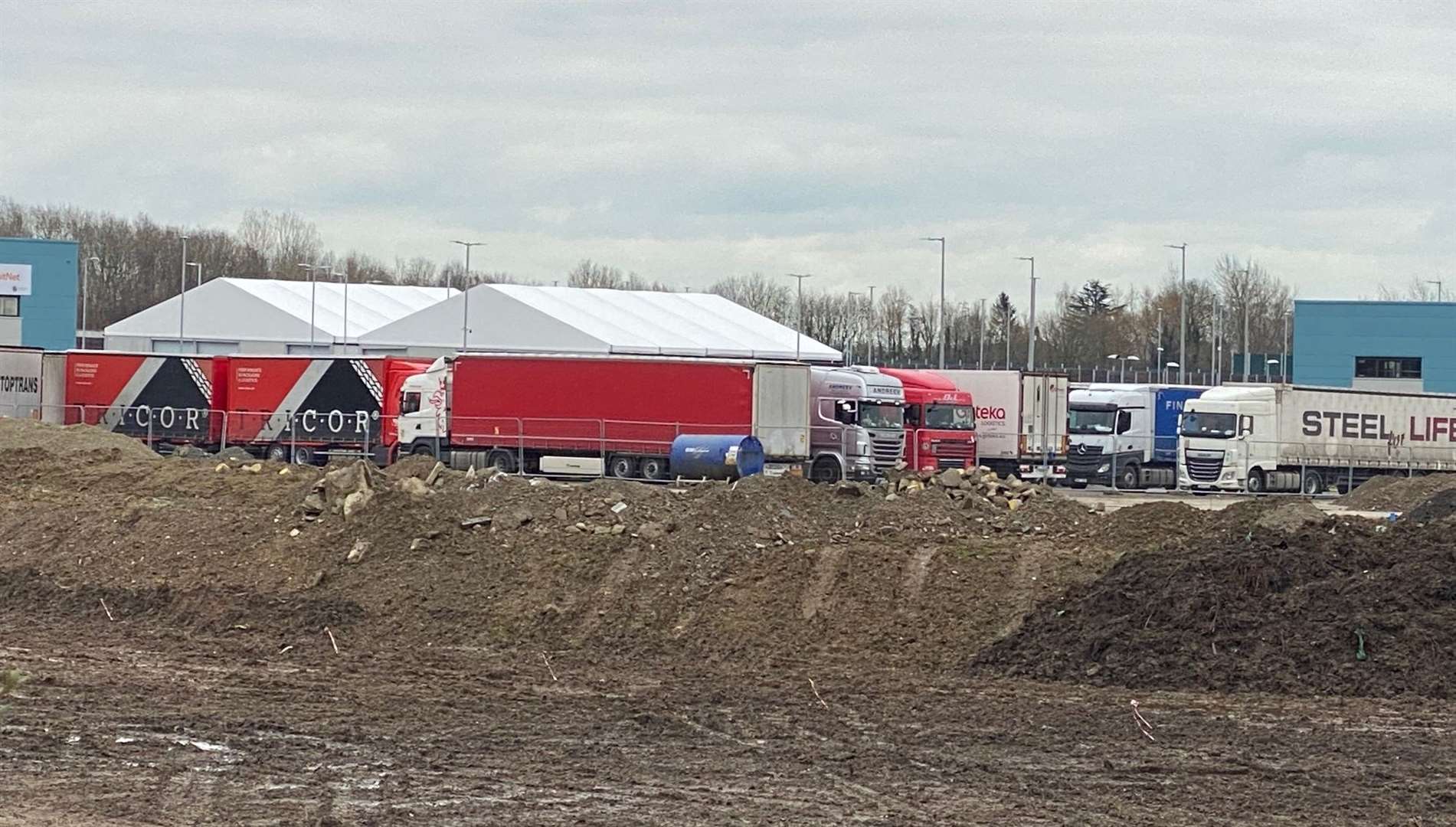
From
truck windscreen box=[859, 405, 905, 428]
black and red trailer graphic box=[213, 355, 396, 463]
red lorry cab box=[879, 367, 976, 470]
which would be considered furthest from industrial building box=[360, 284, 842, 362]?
truck windscreen box=[859, 405, 905, 428]

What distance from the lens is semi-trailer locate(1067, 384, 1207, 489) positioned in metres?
51.3

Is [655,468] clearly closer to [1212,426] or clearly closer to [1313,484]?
[1212,426]

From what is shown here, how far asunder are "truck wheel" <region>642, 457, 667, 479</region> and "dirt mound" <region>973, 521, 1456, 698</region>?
80.2ft

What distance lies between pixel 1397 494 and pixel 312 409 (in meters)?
29.2

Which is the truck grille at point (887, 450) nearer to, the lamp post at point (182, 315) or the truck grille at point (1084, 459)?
the truck grille at point (1084, 459)

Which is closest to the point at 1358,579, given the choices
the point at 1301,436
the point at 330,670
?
the point at 330,670

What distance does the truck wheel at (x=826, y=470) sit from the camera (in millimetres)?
44219

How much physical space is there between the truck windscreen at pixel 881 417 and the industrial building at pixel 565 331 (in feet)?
124

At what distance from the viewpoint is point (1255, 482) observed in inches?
1932

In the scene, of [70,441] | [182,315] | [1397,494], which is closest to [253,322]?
[182,315]

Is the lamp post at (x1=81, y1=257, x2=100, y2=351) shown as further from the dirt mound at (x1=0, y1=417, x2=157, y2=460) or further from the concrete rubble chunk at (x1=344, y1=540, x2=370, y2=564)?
the concrete rubble chunk at (x1=344, y1=540, x2=370, y2=564)

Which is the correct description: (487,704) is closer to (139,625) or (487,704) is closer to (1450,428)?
(139,625)

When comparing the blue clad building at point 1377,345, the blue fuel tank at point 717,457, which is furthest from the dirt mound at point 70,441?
the blue clad building at point 1377,345

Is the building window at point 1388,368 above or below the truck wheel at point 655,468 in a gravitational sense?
above
